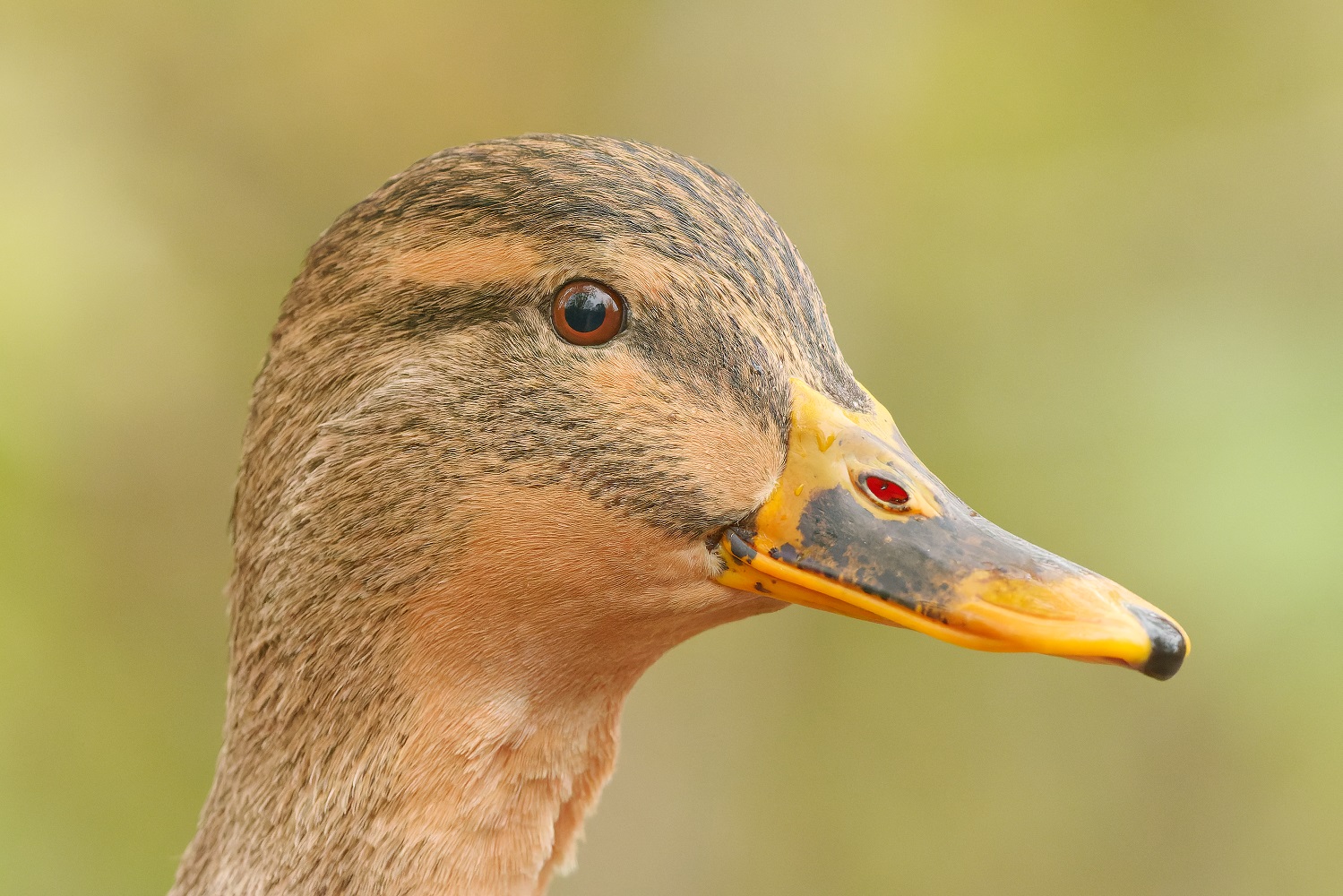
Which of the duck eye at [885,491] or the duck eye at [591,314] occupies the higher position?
the duck eye at [591,314]

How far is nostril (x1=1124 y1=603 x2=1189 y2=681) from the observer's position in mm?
1335

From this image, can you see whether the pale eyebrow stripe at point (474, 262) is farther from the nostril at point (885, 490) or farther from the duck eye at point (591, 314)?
the nostril at point (885, 490)

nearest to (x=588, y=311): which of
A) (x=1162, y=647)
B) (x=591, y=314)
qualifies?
(x=591, y=314)

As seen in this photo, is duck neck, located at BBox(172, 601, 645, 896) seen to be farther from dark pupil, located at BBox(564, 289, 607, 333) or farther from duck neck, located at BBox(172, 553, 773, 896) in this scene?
dark pupil, located at BBox(564, 289, 607, 333)

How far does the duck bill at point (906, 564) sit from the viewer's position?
4.47 ft

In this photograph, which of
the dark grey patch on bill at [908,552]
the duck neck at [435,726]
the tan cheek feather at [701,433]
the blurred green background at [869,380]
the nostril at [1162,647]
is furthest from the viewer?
the blurred green background at [869,380]

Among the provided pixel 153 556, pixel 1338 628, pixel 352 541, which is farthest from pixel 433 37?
pixel 1338 628

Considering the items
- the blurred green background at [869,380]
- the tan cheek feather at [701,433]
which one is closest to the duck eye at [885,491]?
the tan cheek feather at [701,433]

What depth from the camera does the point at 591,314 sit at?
1.62m

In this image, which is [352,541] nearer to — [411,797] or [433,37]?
[411,797]

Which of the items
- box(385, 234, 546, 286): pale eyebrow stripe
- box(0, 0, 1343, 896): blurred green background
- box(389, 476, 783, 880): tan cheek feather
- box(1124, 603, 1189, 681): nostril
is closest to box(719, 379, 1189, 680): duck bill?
box(1124, 603, 1189, 681): nostril

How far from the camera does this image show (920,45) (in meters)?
4.98

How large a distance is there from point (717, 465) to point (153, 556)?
12.8 feet

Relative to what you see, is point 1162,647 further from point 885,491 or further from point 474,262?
point 474,262
